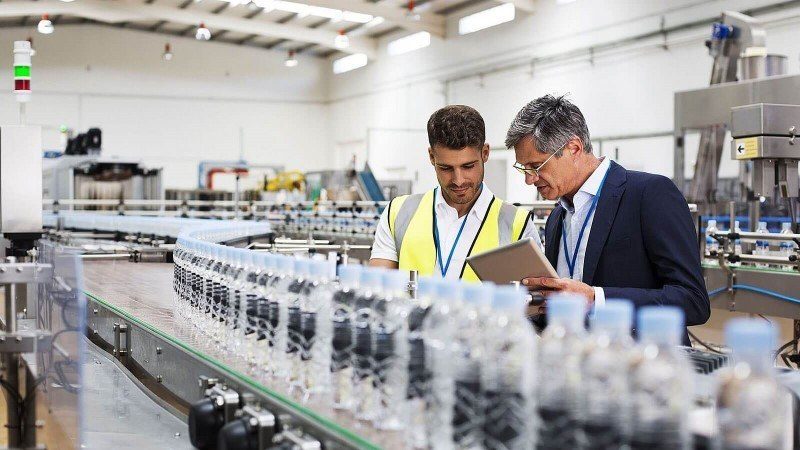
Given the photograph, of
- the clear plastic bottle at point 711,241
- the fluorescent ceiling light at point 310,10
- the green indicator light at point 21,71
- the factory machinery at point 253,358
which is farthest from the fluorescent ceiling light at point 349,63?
the factory machinery at point 253,358

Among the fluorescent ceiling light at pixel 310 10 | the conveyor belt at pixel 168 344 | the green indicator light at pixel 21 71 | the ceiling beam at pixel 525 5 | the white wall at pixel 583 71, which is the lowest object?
the conveyor belt at pixel 168 344

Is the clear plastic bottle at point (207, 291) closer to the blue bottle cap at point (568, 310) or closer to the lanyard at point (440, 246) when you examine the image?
the lanyard at point (440, 246)

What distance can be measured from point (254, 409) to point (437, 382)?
0.49 m

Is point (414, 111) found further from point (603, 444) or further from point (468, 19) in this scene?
point (603, 444)

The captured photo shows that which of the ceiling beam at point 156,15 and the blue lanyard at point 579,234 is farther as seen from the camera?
the ceiling beam at point 156,15

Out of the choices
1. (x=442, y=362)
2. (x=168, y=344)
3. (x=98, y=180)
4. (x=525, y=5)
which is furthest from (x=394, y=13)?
(x=442, y=362)

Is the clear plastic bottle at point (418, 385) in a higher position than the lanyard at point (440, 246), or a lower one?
lower

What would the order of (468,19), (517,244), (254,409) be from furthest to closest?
(468,19) < (517,244) < (254,409)

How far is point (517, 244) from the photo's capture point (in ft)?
6.02

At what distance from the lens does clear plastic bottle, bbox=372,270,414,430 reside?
4.09ft

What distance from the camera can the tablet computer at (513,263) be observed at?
1843 millimetres

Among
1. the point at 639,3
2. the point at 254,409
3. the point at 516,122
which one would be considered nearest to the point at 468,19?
the point at 639,3

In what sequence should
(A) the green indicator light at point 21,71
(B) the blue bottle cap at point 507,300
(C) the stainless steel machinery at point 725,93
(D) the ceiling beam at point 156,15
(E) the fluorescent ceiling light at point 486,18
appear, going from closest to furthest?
(B) the blue bottle cap at point 507,300 → (A) the green indicator light at point 21,71 → (C) the stainless steel machinery at point 725,93 → (E) the fluorescent ceiling light at point 486,18 → (D) the ceiling beam at point 156,15

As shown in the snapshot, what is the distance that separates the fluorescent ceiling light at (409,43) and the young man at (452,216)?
43.2ft
